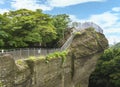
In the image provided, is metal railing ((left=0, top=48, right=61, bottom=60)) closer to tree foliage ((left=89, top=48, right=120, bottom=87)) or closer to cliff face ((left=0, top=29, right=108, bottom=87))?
cliff face ((left=0, top=29, right=108, bottom=87))

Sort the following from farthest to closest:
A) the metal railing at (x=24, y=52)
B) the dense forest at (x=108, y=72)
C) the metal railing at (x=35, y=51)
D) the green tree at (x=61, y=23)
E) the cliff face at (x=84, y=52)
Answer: the dense forest at (x=108, y=72) → the green tree at (x=61, y=23) → the cliff face at (x=84, y=52) → the metal railing at (x=35, y=51) → the metal railing at (x=24, y=52)

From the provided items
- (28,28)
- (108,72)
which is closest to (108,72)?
(108,72)

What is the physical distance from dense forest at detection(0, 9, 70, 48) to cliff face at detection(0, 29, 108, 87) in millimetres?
4007

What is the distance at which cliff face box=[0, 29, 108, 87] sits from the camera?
2409 centimetres

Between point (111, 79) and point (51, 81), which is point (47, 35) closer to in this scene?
point (51, 81)

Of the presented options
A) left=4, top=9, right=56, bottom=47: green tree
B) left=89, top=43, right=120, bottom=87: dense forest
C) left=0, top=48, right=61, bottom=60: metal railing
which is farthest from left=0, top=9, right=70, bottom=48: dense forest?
left=89, top=43, right=120, bottom=87: dense forest

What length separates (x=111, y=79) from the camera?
55750 millimetres

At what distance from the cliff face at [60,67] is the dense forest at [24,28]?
401 cm

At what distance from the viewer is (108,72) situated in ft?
187

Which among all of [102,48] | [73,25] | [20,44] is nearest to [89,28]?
[102,48]

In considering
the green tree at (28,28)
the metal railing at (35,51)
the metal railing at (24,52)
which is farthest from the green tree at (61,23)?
the metal railing at (24,52)

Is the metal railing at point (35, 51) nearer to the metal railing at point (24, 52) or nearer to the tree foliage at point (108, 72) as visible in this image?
the metal railing at point (24, 52)

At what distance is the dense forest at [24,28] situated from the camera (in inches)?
1486

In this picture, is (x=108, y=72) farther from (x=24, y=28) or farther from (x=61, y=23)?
(x=24, y=28)
